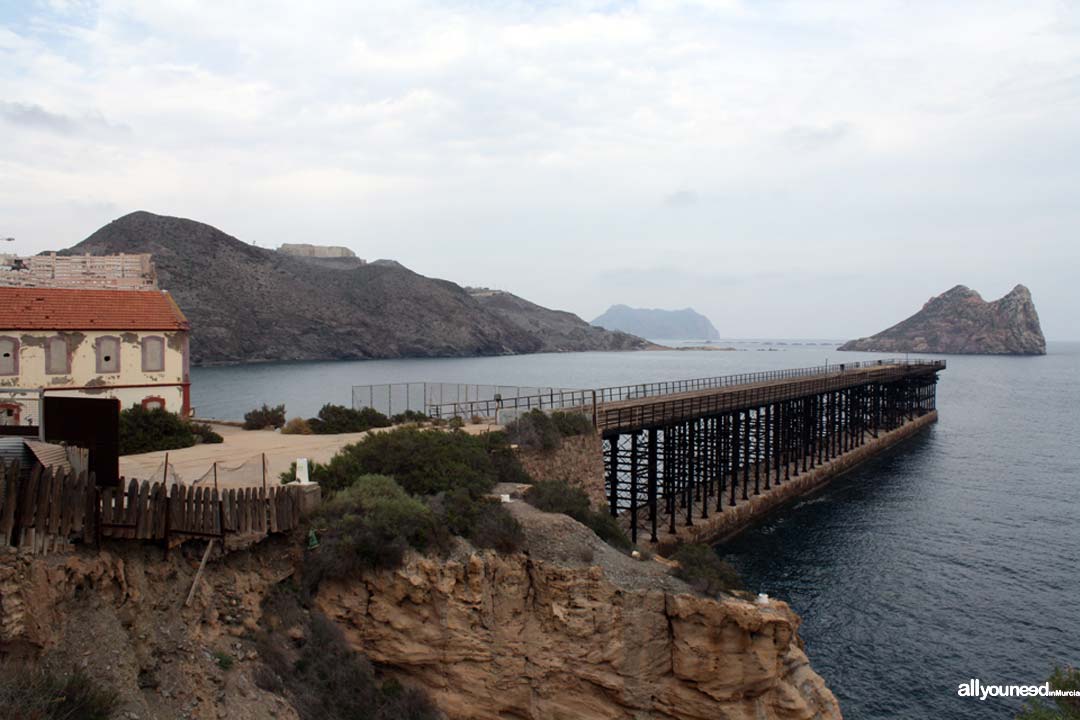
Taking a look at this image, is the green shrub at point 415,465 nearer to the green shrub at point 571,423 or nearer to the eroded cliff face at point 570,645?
the eroded cliff face at point 570,645

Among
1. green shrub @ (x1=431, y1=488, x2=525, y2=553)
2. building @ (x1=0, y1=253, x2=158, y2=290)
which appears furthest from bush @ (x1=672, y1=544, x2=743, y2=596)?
building @ (x1=0, y1=253, x2=158, y2=290)

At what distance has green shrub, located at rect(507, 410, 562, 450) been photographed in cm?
Result: 2564

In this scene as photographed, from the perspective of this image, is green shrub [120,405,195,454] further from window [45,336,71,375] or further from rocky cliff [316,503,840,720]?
rocky cliff [316,503,840,720]

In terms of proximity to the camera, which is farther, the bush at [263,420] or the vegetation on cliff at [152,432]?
the bush at [263,420]

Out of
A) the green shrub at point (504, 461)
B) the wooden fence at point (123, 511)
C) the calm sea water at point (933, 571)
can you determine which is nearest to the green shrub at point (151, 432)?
the green shrub at point (504, 461)

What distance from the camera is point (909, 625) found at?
83.3 ft

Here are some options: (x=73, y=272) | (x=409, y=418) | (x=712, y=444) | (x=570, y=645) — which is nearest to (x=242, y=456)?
(x=409, y=418)

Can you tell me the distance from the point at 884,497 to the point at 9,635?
151 feet

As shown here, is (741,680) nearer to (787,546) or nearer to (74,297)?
(787,546)

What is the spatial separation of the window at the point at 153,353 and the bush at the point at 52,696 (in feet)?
83.0

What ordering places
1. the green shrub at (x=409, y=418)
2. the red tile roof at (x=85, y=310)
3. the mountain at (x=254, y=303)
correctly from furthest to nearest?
the mountain at (x=254, y=303) < the green shrub at (x=409, y=418) < the red tile roof at (x=85, y=310)

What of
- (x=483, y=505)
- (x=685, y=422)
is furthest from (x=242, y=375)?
(x=483, y=505)

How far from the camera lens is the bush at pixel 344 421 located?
30141 millimetres

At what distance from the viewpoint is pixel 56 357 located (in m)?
29.2
